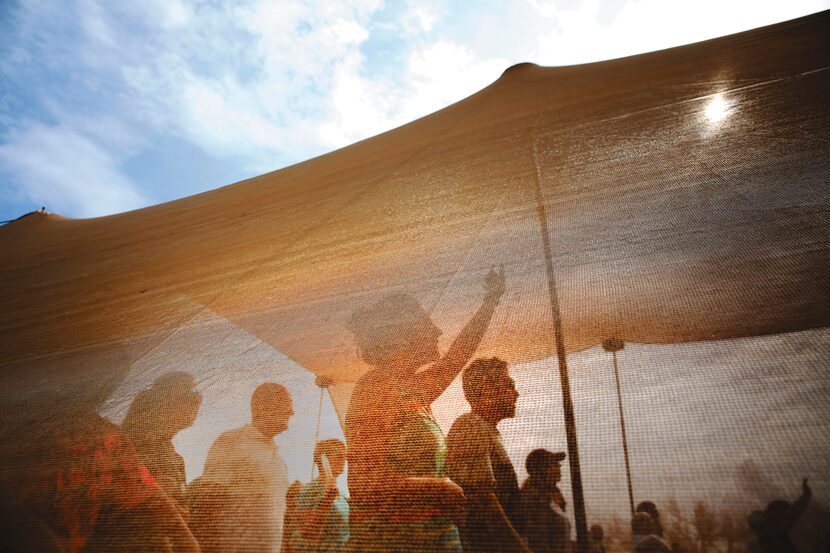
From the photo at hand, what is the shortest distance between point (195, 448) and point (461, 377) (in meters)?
0.41

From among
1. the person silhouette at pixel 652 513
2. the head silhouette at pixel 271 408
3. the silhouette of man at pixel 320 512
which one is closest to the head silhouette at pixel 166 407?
the head silhouette at pixel 271 408

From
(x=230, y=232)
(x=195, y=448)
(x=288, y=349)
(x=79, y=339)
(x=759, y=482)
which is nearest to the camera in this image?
(x=759, y=482)

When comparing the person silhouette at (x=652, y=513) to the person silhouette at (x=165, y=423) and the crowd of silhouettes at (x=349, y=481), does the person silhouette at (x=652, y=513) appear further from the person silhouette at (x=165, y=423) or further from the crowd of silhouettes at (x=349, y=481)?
the person silhouette at (x=165, y=423)

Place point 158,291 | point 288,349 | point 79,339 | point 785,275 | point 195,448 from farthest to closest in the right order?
point 158,291, point 79,339, point 288,349, point 195,448, point 785,275

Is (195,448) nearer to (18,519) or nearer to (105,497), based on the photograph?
(105,497)

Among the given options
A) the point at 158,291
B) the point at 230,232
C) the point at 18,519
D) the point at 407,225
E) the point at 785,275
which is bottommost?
the point at 18,519

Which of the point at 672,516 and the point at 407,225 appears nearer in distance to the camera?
the point at 672,516

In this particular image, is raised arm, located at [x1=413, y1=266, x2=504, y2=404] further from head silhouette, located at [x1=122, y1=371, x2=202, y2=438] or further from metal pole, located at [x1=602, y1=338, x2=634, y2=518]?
head silhouette, located at [x1=122, y1=371, x2=202, y2=438]

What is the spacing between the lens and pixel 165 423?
66 cm

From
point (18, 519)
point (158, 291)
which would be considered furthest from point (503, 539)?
point (158, 291)

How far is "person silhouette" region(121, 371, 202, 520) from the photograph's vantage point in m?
0.58

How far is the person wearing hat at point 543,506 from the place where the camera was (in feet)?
1.32

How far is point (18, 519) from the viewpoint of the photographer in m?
0.60

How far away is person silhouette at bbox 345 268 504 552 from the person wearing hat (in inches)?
2.9
